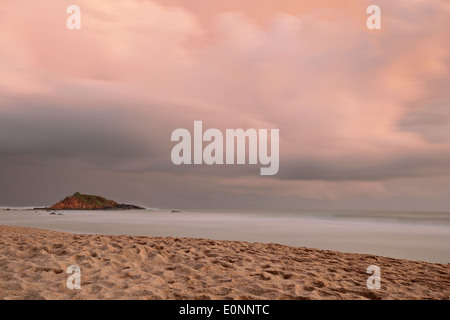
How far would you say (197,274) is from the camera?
6.25 meters

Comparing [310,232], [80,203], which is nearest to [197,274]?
[310,232]

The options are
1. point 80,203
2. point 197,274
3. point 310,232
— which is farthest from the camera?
point 80,203

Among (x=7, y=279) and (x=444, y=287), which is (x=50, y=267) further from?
(x=444, y=287)

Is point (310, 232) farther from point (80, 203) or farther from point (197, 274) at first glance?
point (80, 203)

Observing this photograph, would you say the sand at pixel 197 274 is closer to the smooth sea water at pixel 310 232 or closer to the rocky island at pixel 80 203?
the smooth sea water at pixel 310 232

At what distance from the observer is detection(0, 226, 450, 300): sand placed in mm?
5211

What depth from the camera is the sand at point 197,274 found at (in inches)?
205

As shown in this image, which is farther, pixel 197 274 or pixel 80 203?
pixel 80 203

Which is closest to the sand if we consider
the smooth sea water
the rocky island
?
the smooth sea water
